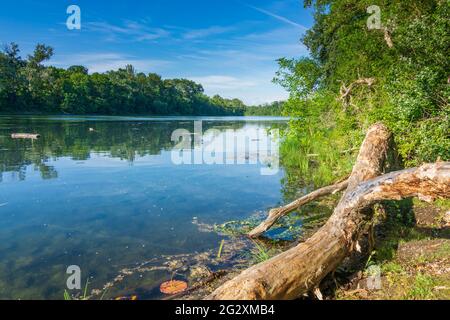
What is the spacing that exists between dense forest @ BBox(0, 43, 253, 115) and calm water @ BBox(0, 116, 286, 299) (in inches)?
2105

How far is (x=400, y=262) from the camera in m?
4.48

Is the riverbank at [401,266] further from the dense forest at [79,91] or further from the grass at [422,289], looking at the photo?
the dense forest at [79,91]

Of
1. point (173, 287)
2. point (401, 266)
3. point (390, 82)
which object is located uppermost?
point (390, 82)

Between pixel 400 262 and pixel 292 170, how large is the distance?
935cm

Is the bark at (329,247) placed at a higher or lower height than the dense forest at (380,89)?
lower

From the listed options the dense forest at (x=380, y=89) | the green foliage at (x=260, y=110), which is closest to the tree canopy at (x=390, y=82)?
the dense forest at (x=380, y=89)

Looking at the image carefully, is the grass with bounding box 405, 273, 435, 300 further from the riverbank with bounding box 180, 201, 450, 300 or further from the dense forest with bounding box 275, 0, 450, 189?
the dense forest with bounding box 275, 0, 450, 189

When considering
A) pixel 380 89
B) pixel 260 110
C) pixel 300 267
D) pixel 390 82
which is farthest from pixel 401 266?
pixel 260 110

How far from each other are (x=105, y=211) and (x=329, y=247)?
18.6ft

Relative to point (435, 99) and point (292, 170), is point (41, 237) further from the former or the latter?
point (292, 170)

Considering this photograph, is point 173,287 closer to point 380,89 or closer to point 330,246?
point 330,246

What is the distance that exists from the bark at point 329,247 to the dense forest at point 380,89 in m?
3.31

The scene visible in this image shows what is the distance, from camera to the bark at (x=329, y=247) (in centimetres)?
327

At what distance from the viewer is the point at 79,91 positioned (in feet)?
231
